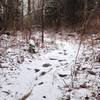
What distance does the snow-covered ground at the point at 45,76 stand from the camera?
603 cm

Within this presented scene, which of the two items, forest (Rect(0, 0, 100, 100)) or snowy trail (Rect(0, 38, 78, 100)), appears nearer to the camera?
forest (Rect(0, 0, 100, 100))

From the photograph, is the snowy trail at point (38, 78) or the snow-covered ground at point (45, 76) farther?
the snowy trail at point (38, 78)

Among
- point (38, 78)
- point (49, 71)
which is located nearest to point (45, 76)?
point (38, 78)

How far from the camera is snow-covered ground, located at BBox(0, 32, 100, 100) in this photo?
19.8 ft

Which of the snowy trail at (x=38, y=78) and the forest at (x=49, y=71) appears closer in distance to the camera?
the forest at (x=49, y=71)

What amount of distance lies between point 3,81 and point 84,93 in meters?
2.80

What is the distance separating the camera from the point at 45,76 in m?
7.39

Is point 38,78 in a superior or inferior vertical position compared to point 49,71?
inferior

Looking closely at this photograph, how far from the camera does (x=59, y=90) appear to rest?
618 cm

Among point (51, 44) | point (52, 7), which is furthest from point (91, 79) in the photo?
point (52, 7)

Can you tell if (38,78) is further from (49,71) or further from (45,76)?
(49,71)

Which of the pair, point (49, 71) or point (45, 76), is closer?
point (45, 76)

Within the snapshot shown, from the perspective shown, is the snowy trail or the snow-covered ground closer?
the snow-covered ground

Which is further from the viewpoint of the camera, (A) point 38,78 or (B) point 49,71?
(B) point 49,71
